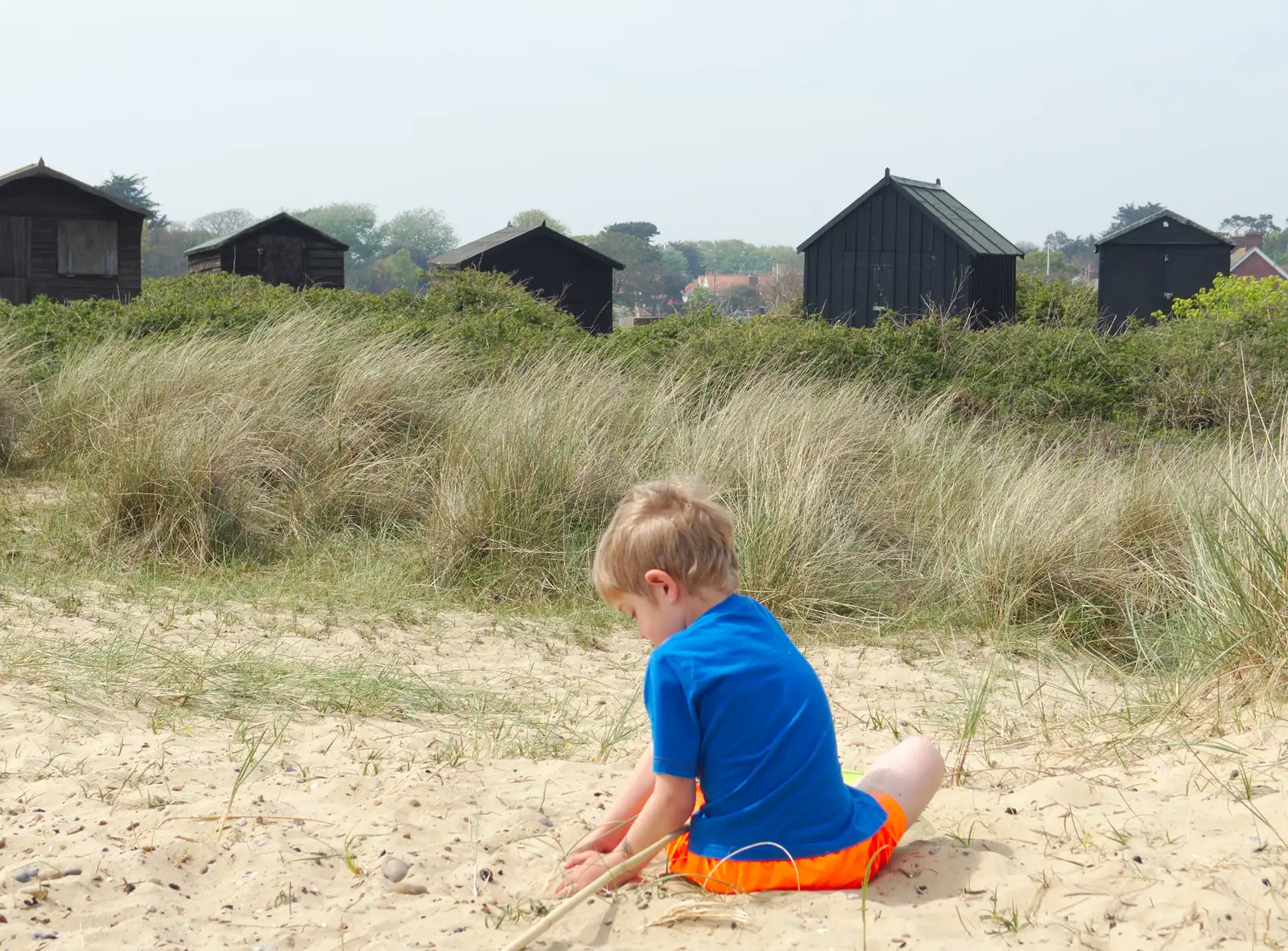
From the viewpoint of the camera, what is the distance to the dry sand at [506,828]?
2.33 m

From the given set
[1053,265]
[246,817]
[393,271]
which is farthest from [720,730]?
[393,271]

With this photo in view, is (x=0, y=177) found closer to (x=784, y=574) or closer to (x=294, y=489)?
(x=294, y=489)

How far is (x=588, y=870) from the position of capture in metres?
2.46

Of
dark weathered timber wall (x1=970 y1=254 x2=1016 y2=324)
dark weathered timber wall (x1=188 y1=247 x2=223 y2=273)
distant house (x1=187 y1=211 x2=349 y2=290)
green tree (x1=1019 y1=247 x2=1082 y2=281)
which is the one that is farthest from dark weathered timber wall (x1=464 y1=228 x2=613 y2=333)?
green tree (x1=1019 y1=247 x2=1082 y2=281)

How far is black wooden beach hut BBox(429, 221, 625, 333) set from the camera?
2497 centimetres

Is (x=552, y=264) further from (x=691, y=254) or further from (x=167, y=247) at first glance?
(x=691, y=254)

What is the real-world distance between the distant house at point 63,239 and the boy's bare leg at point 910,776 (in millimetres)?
21533

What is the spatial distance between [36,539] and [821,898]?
5157 mm

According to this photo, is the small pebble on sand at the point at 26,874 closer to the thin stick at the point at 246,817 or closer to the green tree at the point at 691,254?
the thin stick at the point at 246,817

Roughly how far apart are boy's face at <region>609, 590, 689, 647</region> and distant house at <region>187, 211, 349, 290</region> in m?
24.1

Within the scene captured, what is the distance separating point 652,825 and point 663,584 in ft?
1.57

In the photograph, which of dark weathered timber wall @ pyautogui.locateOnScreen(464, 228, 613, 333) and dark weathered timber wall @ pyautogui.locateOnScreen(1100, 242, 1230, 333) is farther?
dark weathered timber wall @ pyautogui.locateOnScreen(1100, 242, 1230, 333)

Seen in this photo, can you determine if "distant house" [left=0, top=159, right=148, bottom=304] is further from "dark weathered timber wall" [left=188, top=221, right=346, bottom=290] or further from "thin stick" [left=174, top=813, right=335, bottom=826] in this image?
"thin stick" [left=174, top=813, right=335, bottom=826]

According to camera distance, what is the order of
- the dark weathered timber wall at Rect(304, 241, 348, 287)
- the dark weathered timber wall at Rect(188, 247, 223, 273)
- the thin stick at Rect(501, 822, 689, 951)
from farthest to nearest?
the dark weathered timber wall at Rect(304, 241, 348, 287) < the dark weathered timber wall at Rect(188, 247, 223, 273) < the thin stick at Rect(501, 822, 689, 951)
